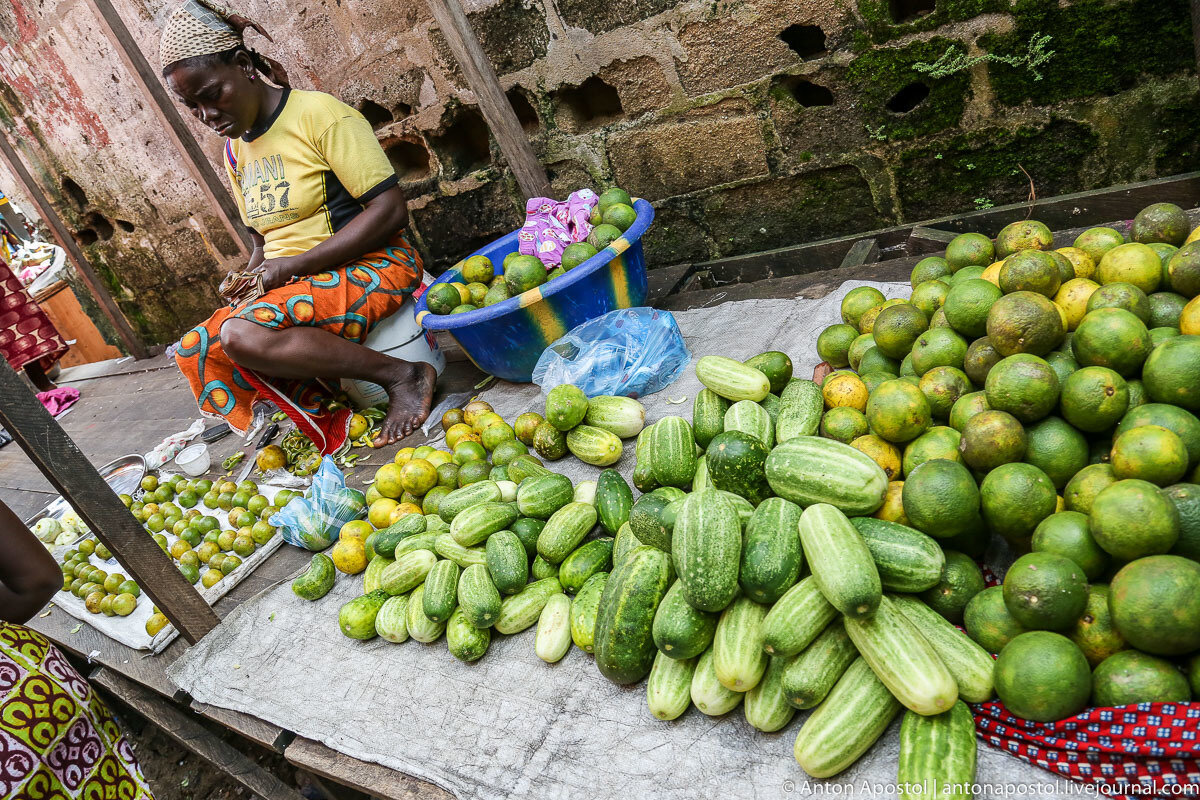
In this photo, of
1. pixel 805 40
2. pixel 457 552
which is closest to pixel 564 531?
pixel 457 552

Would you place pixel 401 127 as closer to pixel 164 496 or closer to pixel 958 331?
pixel 164 496

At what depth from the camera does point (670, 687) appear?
1719 mm

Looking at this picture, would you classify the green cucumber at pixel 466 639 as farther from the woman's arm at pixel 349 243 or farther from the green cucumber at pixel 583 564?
the woman's arm at pixel 349 243

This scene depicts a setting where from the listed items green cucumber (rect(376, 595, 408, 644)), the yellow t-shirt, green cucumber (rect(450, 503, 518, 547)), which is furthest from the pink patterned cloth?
green cucumber (rect(376, 595, 408, 644))

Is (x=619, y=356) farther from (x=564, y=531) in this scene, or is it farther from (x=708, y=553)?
(x=708, y=553)

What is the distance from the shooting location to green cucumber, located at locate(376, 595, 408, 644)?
236 cm

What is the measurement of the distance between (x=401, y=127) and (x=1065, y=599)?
512 centimetres

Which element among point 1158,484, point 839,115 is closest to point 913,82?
point 839,115

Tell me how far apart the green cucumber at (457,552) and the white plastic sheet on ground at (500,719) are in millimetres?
283

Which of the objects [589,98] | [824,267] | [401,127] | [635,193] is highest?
[401,127]

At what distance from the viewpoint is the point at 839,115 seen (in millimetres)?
3762

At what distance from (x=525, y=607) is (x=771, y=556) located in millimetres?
924

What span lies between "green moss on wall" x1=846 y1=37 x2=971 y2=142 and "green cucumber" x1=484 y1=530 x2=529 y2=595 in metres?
3.10

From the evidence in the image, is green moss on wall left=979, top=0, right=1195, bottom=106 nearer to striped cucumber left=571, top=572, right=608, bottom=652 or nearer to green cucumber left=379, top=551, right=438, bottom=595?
striped cucumber left=571, top=572, right=608, bottom=652
